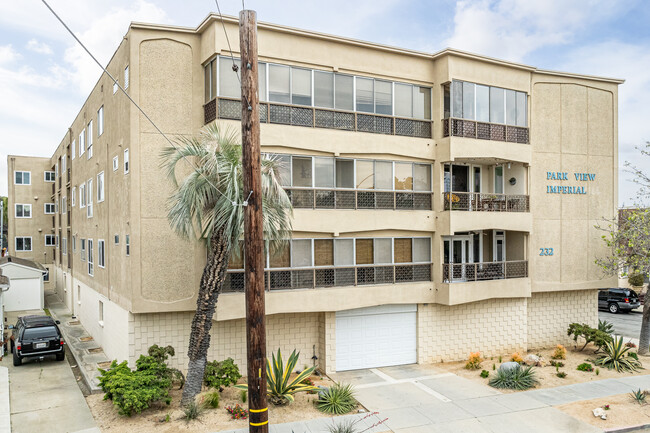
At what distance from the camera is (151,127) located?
15.0 metres

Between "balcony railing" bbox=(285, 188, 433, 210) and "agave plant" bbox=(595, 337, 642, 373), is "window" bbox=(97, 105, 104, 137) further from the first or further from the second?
"agave plant" bbox=(595, 337, 642, 373)

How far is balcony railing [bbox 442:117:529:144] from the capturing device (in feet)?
59.1

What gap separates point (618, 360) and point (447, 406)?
8256 millimetres

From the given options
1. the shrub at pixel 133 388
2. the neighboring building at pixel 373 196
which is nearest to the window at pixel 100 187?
the neighboring building at pixel 373 196

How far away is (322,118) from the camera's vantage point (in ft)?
54.5

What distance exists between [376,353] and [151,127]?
1107 cm

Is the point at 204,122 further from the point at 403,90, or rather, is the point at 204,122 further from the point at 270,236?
the point at 403,90

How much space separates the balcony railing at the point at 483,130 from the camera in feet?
59.1

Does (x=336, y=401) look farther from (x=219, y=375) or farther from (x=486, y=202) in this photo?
(x=486, y=202)

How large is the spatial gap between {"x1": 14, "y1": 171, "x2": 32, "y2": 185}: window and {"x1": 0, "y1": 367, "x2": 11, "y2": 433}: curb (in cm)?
3001

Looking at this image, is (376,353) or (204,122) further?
(376,353)

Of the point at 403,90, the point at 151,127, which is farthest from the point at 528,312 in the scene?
the point at 151,127

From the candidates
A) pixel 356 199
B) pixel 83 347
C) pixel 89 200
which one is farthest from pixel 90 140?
pixel 356 199

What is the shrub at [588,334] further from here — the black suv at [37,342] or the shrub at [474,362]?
the black suv at [37,342]
